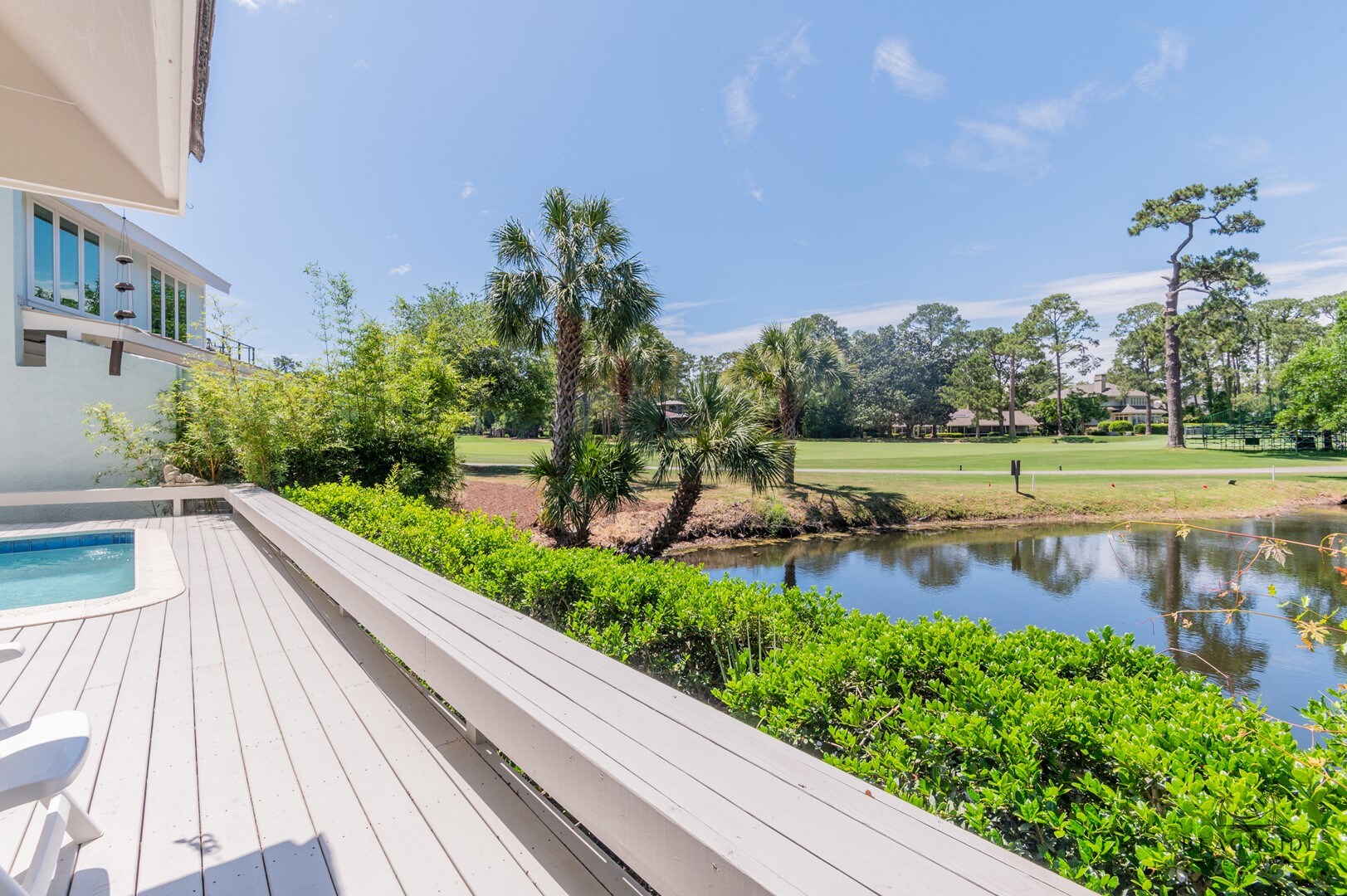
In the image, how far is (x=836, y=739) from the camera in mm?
1693

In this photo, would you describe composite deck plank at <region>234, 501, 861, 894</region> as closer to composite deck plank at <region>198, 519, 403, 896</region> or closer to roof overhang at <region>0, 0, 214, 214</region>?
composite deck plank at <region>198, 519, 403, 896</region>

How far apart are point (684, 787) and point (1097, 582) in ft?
32.3

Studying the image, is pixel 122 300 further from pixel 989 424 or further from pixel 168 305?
pixel 989 424

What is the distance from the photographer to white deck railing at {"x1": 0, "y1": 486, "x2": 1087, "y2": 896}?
2.93 feet

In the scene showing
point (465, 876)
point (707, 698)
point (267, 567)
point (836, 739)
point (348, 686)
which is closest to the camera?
point (465, 876)

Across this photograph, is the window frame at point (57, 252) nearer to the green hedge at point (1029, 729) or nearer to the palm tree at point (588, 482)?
the palm tree at point (588, 482)

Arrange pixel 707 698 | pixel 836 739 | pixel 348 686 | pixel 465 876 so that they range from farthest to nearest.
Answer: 1. pixel 348 686
2. pixel 707 698
3. pixel 836 739
4. pixel 465 876

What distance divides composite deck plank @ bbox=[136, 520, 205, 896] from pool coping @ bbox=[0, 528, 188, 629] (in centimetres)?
154

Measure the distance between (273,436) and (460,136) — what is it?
8537mm

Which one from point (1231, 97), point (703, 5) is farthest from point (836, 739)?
point (1231, 97)

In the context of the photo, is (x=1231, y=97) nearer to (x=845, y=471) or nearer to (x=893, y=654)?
(x=845, y=471)

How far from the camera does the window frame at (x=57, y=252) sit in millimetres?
10281

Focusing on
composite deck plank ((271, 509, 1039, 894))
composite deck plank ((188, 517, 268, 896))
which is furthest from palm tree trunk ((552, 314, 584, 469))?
composite deck plank ((271, 509, 1039, 894))

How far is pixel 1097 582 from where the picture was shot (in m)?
8.42
